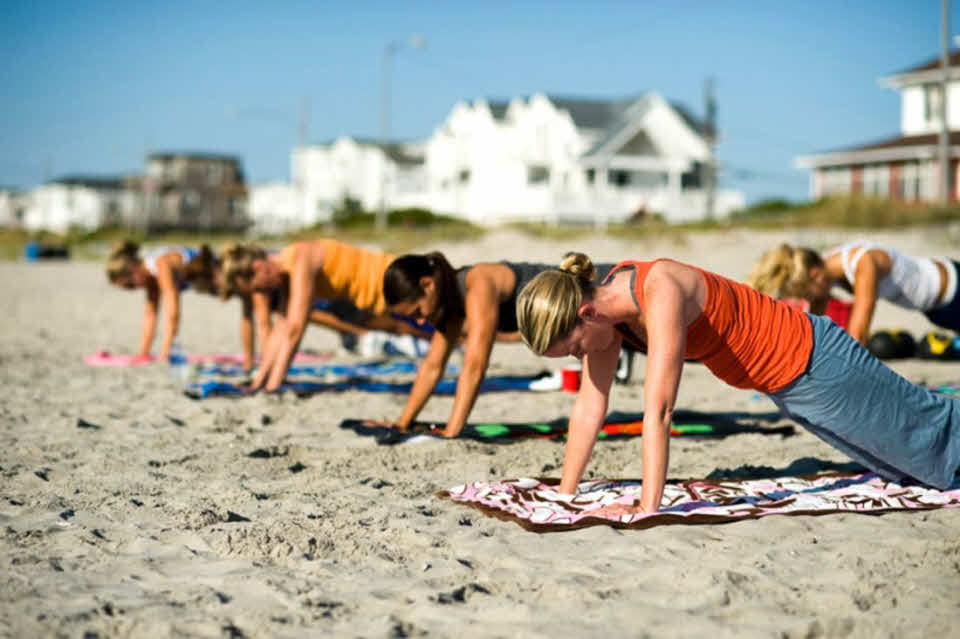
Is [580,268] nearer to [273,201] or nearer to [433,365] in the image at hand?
[433,365]

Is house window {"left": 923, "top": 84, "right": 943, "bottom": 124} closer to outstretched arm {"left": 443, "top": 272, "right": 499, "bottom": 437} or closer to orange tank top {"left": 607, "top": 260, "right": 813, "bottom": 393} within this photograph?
outstretched arm {"left": 443, "top": 272, "right": 499, "bottom": 437}

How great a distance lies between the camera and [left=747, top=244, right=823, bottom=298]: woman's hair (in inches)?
254

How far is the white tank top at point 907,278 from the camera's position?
22.5ft

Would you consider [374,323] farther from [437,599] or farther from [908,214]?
[908,214]

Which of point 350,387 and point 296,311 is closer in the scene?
point 296,311

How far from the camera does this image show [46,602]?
10.3 ft

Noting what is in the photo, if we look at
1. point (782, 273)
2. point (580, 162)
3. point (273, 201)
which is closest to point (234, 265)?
point (782, 273)

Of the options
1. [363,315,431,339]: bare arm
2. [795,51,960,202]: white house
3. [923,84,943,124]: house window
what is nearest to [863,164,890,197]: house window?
[795,51,960,202]: white house

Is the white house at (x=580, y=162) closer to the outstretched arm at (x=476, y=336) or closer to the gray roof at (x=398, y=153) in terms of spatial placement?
the gray roof at (x=398, y=153)

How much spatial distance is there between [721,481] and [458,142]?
139ft

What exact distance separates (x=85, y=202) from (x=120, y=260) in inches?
3472

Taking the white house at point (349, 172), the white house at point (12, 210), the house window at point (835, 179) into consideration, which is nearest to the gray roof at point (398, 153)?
the white house at point (349, 172)

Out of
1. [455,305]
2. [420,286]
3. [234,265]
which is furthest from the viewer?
[234,265]

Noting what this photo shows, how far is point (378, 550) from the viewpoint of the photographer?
3699 mm
